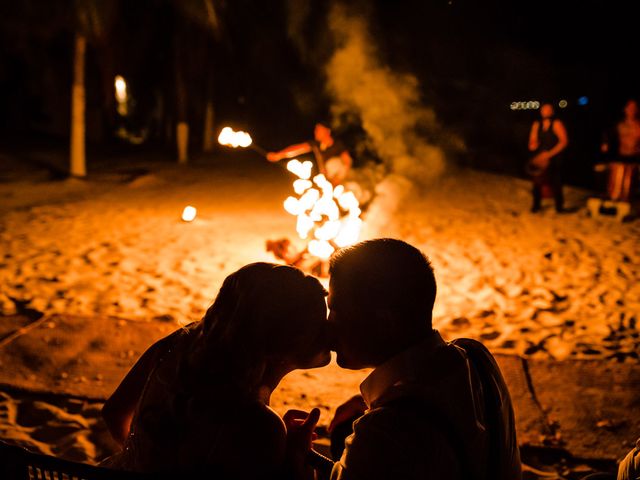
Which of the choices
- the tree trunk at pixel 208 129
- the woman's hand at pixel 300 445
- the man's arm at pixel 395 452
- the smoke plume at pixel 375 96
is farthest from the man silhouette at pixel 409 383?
the tree trunk at pixel 208 129

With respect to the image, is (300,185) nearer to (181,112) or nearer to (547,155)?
(547,155)

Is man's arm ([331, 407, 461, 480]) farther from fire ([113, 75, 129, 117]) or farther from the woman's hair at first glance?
fire ([113, 75, 129, 117])

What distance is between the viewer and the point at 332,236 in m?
6.98

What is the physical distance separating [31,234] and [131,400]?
744 centimetres

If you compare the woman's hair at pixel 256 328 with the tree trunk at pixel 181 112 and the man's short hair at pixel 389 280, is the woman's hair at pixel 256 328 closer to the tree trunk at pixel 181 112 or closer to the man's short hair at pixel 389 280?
the man's short hair at pixel 389 280

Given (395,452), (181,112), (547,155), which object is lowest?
(395,452)

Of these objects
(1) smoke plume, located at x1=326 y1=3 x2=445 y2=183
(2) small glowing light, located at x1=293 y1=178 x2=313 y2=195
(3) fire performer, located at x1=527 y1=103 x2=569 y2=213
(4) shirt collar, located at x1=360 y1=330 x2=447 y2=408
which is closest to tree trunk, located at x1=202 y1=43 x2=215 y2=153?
(1) smoke plume, located at x1=326 y1=3 x2=445 y2=183

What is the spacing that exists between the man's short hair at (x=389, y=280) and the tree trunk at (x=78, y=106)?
13624 millimetres

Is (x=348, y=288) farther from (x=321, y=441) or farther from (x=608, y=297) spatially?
(x=608, y=297)

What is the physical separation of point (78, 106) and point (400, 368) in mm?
14261

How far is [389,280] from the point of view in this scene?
1.66 m

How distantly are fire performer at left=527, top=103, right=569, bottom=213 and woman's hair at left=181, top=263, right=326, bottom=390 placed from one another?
9.66 m

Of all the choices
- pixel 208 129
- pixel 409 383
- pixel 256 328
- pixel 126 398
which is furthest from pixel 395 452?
pixel 208 129

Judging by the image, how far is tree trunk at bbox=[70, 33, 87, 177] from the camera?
13575mm
